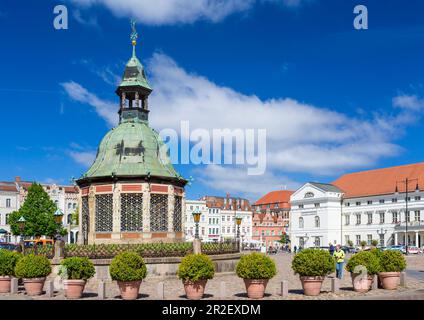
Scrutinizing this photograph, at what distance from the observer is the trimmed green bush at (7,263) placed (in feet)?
70.1

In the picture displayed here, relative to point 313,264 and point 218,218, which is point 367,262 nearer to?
point 313,264

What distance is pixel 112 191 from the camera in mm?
31266

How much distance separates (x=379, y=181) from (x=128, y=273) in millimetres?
81645

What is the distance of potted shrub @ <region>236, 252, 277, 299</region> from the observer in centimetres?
1873

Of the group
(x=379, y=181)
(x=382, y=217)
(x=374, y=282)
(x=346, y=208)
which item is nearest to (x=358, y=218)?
(x=346, y=208)

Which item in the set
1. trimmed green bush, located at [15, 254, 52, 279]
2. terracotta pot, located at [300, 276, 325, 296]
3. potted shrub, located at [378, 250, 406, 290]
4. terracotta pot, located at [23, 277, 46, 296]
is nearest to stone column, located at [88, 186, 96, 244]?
trimmed green bush, located at [15, 254, 52, 279]

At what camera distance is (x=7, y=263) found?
21438mm

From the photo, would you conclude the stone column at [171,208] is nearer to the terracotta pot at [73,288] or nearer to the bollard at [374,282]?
the terracotta pot at [73,288]

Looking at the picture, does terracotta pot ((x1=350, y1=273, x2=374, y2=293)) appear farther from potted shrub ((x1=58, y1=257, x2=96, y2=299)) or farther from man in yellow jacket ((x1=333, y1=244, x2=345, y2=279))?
potted shrub ((x1=58, y1=257, x2=96, y2=299))

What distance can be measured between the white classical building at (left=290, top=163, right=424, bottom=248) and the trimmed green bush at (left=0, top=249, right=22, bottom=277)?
67771 millimetres

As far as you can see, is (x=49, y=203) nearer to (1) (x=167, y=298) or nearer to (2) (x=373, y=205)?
(2) (x=373, y=205)

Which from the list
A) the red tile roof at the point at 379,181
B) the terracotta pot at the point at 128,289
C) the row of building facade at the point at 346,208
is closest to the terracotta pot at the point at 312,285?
the terracotta pot at the point at 128,289

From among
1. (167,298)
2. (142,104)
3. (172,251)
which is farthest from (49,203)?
(167,298)
